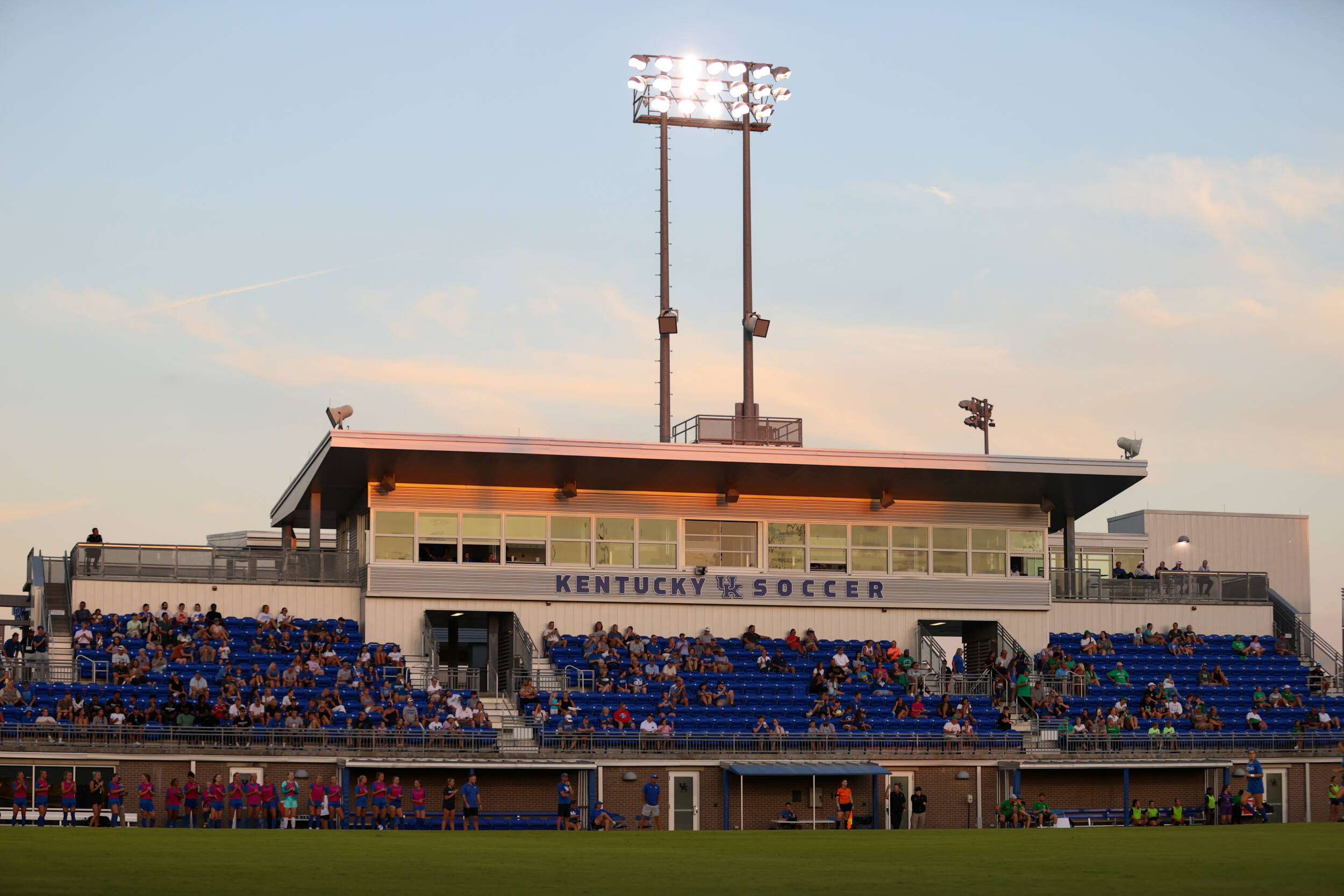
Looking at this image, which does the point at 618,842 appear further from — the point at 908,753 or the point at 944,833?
the point at 908,753

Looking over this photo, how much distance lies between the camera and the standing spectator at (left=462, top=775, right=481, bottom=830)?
107ft

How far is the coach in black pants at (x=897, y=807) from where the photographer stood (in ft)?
113

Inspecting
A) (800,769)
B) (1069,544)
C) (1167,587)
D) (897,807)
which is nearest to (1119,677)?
(1167,587)

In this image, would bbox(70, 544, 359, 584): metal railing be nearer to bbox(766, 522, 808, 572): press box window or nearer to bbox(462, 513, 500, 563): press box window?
bbox(462, 513, 500, 563): press box window

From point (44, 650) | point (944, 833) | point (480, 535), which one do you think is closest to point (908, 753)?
point (944, 833)

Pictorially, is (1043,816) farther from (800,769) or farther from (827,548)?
(827,548)

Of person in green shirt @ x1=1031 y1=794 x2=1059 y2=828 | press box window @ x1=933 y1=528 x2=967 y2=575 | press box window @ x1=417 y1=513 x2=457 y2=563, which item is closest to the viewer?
person in green shirt @ x1=1031 y1=794 x2=1059 y2=828

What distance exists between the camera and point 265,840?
23.4m

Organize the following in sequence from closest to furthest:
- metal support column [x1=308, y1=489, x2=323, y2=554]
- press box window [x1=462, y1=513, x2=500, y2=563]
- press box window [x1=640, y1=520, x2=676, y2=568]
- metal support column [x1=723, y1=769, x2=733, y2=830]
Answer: metal support column [x1=723, y1=769, x2=733, y2=830] < press box window [x1=462, y1=513, x2=500, y2=563] < metal support column [x1=308, y1=489, x2=323, y2=554] < press box window [x1=640, y1=520, x2=676, y2=568]

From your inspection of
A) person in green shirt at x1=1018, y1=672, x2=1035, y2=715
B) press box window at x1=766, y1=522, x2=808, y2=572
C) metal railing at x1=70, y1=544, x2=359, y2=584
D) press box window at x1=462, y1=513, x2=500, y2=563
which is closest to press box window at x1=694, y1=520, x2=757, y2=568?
press box window at x1=766, y1=522, x2=808, y2=572

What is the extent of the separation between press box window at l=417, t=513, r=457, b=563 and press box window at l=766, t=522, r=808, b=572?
310 inches

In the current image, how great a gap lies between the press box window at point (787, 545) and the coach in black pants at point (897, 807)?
840cm

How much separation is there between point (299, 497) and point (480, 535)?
534cm

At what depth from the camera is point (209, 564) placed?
39.0 metres
